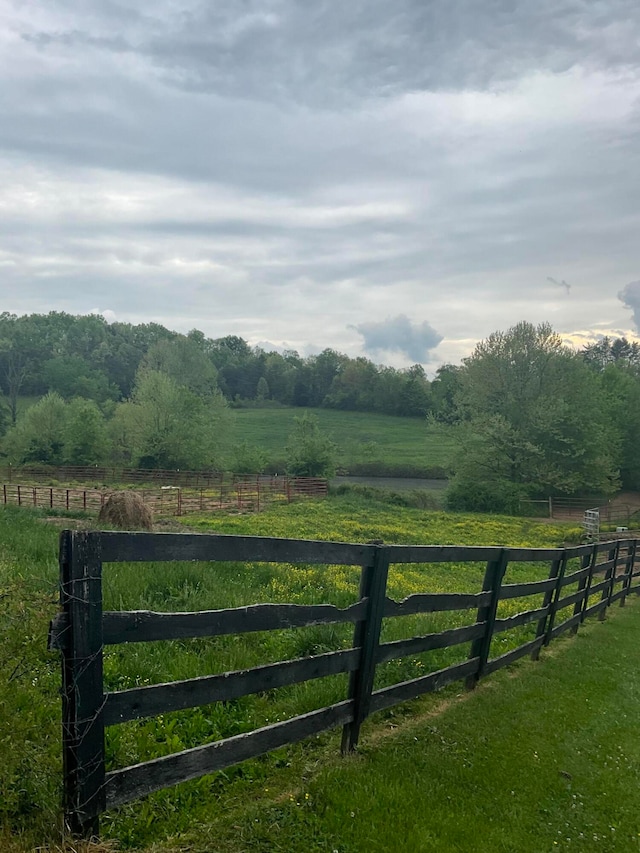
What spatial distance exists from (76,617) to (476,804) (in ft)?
8.48

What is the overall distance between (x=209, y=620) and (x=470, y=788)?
2057 millimetres

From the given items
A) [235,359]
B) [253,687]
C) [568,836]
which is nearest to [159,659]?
[253,687]

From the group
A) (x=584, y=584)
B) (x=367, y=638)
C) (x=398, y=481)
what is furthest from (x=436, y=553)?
(x=398, y=481)

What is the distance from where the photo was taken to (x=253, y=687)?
3111 mm

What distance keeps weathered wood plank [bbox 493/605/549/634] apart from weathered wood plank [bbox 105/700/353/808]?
2.42 m

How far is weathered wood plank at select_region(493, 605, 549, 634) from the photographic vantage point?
559 cm

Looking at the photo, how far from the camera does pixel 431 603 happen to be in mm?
4434

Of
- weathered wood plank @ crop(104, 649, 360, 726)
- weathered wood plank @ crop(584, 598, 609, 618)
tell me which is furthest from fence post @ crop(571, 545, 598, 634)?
weathered wood plank @ crop(104, 649, 360, 726)

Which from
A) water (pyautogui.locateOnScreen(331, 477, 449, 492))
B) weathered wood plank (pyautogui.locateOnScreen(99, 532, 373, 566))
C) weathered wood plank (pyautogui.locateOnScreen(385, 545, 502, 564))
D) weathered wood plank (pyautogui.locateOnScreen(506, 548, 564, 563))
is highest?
weathered wood plank (pyautogui.locateOnScreen(99, 532, 373, 566))

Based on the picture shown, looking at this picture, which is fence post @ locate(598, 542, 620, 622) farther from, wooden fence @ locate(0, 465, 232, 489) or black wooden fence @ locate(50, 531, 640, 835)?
wooden fence @ locate(0, 465, 232, 489)

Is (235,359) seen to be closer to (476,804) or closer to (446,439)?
(446,439)

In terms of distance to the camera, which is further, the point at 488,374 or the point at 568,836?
the point at 488,374

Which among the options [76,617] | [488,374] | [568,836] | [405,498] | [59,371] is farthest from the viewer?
[59,371]

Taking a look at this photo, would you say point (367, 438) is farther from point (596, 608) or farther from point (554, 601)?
point (554, 601)
